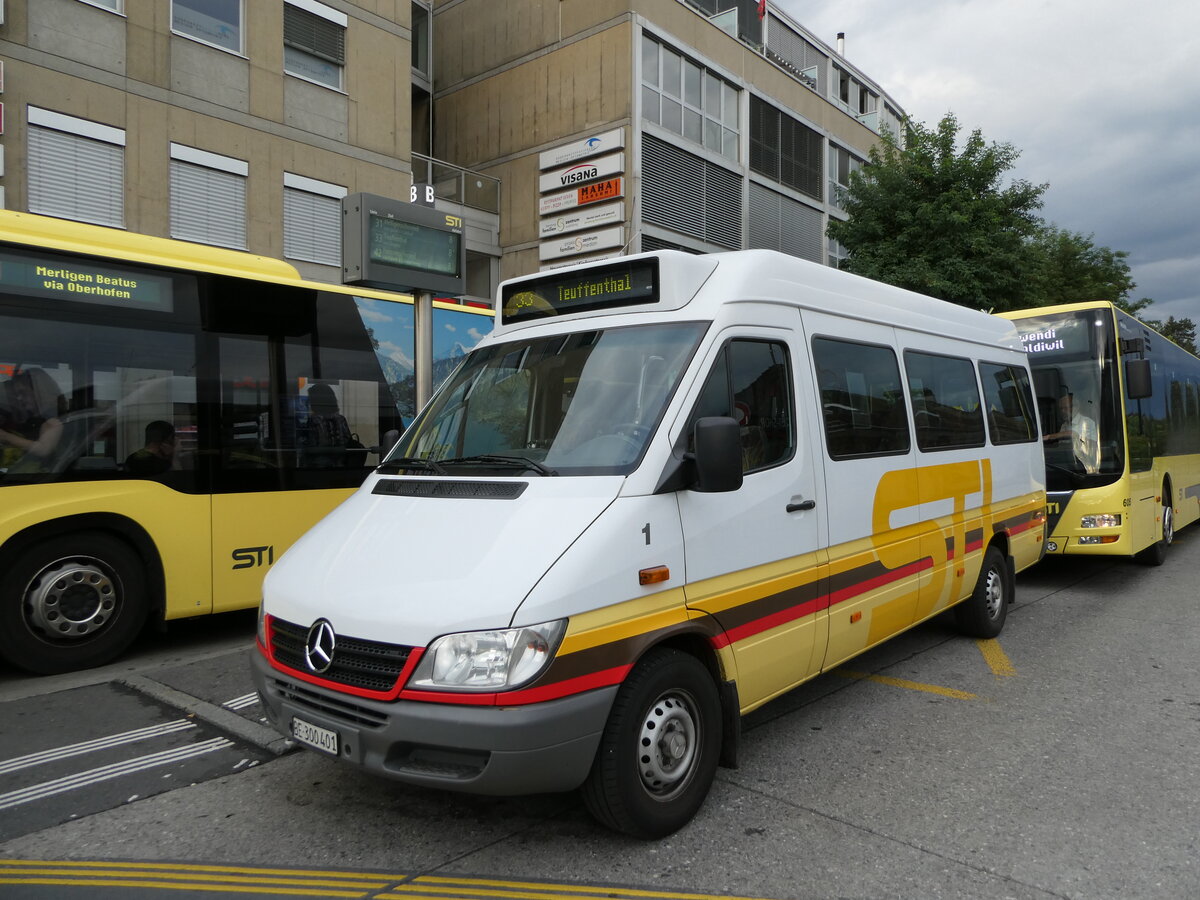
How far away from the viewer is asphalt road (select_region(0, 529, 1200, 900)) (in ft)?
10.7

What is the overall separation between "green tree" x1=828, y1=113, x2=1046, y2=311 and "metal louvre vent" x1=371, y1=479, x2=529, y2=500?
1746cm

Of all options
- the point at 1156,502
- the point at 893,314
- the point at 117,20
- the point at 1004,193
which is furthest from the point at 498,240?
the point at 893,314

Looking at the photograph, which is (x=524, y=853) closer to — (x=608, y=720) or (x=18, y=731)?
(x=608, y=720)

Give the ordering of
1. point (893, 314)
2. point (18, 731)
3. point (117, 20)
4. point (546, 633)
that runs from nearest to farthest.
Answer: point (546, 633), point (18, 731), point (893, 314), point (117, 20)

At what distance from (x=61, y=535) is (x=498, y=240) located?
1860 centimetres

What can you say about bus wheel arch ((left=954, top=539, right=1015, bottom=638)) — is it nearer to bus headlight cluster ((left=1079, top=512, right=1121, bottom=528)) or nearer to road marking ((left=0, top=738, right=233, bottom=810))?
bus headlight cluster ((left=1079, top=512, right=1121, bottom=528))

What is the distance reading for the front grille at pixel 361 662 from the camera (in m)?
3.13

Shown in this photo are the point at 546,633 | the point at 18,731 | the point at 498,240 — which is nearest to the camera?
the point at 546,633

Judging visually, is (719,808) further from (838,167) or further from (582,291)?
(838,167)

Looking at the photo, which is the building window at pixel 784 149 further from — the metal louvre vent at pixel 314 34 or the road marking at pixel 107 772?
the road marking at pixel 107 772

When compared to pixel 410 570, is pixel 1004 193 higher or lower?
higher

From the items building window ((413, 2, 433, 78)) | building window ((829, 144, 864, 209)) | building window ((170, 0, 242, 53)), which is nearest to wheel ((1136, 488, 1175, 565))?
building window ((170, 0, 242, 53))

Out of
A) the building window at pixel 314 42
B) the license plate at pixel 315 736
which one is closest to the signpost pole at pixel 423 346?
the license plate at pixel 315 736

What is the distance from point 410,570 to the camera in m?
3.34
